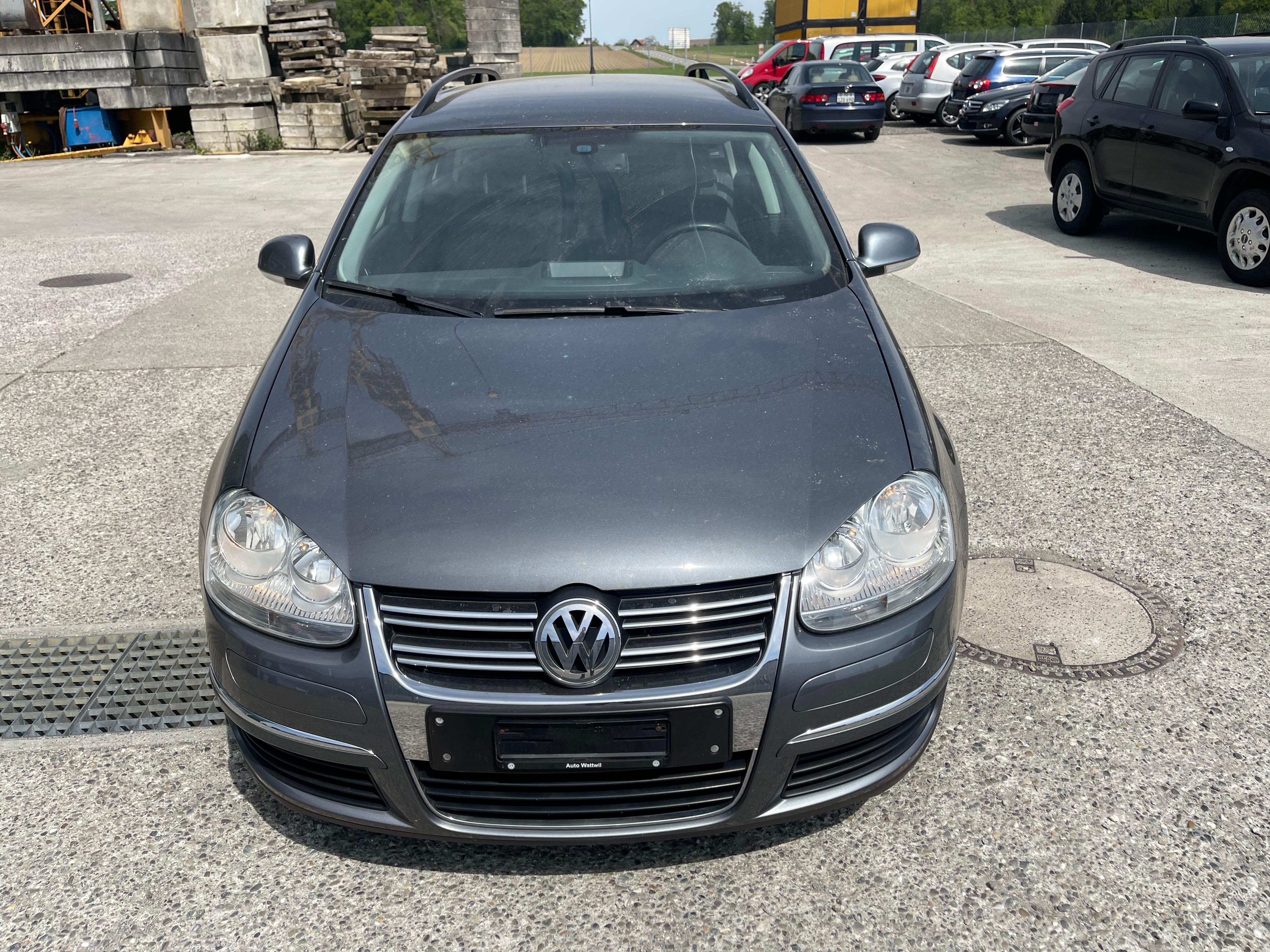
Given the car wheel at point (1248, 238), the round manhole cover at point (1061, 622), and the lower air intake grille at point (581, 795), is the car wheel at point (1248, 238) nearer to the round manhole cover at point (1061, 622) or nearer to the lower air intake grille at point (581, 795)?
the round manhole cover at point (1061, 622)

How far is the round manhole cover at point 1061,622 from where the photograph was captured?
348 centimetres

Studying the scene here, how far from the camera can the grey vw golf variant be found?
2.25 m

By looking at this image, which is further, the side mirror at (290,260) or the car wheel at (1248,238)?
the car wheel at (1248,238)

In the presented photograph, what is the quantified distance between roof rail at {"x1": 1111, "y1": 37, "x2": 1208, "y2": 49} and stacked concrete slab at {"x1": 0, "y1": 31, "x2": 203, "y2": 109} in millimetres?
19193

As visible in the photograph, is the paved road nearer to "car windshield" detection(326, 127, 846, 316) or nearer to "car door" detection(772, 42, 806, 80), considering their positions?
"car windshield" detection(326, 127, 846, 316)

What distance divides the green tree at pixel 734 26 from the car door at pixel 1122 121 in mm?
146099

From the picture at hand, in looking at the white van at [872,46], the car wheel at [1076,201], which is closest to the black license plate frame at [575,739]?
the car wheel at [1076,201]

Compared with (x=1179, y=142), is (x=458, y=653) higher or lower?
lower

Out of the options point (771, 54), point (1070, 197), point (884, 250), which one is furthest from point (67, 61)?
point (884, 250)

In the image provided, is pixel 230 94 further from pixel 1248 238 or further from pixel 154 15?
pixel 1248 238

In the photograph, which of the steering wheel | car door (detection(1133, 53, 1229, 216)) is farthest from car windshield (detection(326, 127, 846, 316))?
car door (detection(1133, 53, 1229, 216))

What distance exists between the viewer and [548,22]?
5719 inches

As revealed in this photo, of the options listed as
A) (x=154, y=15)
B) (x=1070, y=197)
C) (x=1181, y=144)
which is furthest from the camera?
(x=154, y=15)

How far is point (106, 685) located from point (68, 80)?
23289mm
